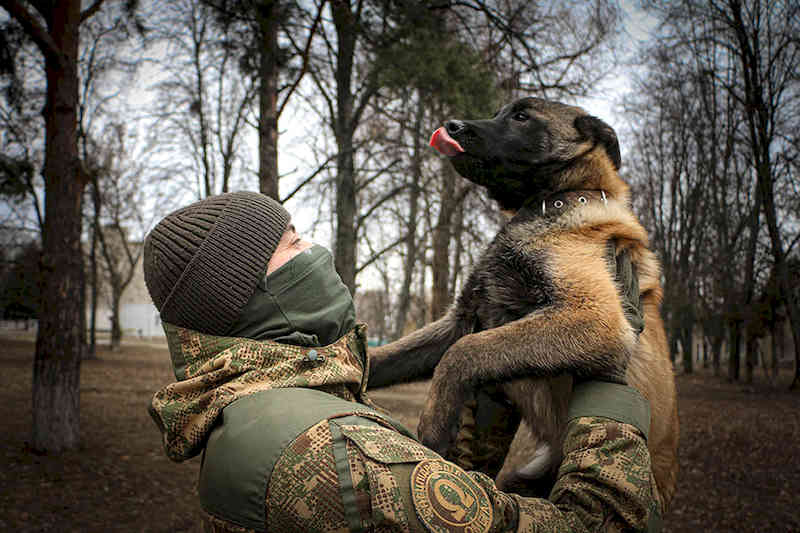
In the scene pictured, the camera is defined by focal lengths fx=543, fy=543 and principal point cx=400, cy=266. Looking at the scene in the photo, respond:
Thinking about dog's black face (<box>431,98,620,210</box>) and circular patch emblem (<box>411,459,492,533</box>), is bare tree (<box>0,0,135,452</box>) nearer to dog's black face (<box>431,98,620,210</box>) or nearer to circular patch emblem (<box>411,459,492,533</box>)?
dog's black face (<box>431,98,620,210</box>)

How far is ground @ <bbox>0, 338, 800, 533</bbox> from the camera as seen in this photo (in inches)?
235

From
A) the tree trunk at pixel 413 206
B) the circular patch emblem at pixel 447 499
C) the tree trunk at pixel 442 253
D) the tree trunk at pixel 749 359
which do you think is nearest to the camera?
the circular patch emblem at pixel 447 499

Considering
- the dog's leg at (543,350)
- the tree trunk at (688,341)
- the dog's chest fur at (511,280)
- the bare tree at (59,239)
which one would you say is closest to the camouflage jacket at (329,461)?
the dog's leg at (543,350)

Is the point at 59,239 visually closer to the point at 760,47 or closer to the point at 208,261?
the point at 208,261

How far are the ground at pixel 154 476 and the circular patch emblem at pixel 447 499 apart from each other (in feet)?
18.9

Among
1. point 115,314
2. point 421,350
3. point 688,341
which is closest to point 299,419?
point 421,350

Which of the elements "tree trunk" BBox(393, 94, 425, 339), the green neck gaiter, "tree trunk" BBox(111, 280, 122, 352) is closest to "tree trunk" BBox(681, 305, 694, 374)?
"tree trunk" BBox(393, 94, 425, 339)

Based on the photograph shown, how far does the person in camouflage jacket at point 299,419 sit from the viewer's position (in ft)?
3.56

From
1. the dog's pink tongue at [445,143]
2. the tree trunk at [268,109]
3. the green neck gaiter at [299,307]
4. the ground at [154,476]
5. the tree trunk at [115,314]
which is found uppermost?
the tree trunk at [268,109]

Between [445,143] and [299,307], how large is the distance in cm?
78

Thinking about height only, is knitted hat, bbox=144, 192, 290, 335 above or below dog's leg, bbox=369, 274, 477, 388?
above

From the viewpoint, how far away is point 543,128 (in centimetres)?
203

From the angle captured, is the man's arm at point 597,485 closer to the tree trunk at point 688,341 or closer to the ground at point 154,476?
the ground at point 154,476

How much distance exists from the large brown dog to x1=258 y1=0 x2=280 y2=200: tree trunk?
182 inches
